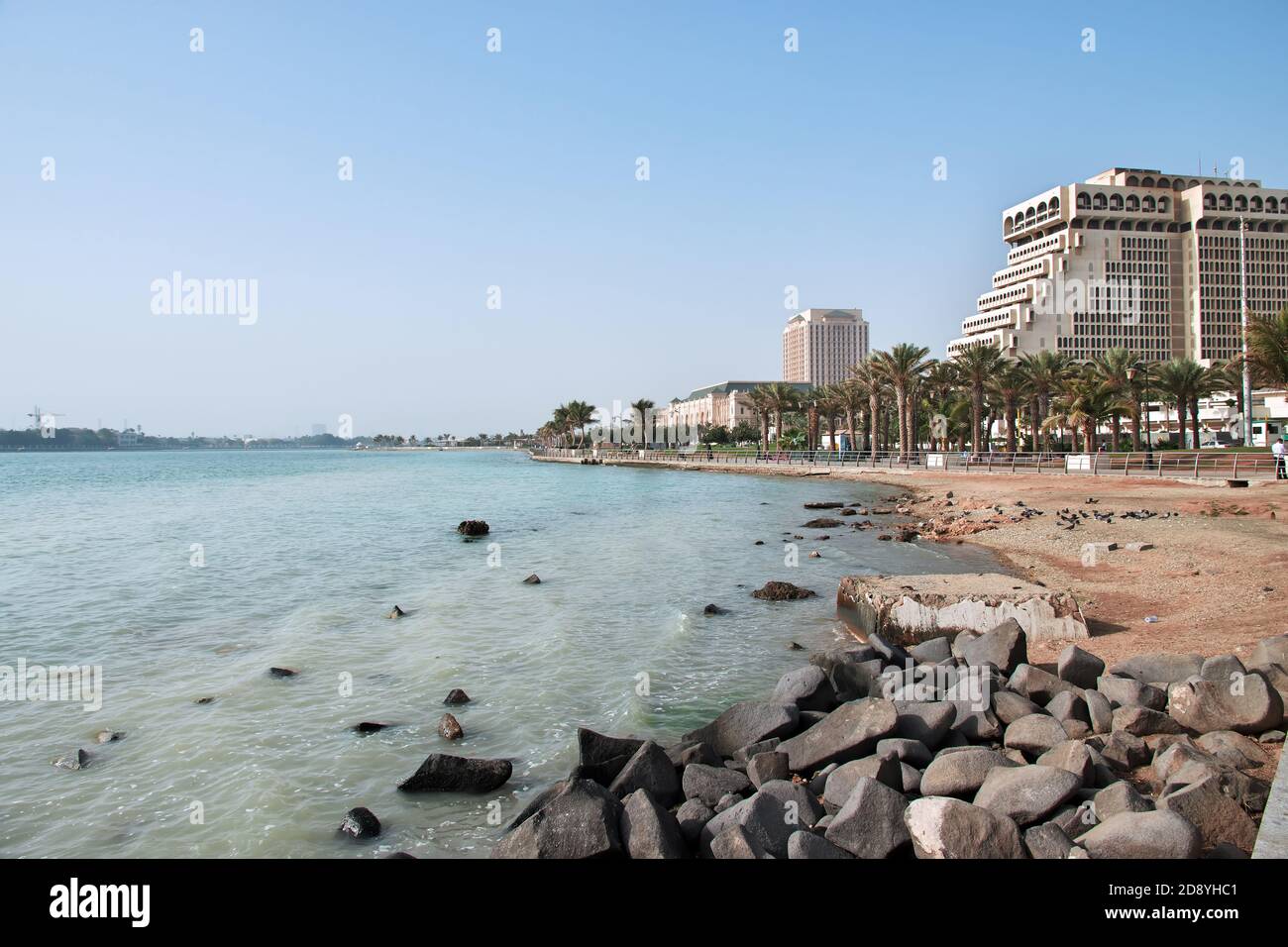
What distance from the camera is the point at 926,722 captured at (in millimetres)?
7465

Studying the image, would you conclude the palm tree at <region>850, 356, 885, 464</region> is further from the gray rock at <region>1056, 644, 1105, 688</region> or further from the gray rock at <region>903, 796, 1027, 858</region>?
the gray rock at <region>903, 796, 1027, 858</region>

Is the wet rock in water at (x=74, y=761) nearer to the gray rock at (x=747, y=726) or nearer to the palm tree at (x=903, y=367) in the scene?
the gray rock at (x=747, y=726)

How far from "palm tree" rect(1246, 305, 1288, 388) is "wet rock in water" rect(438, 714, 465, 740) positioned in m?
38.2

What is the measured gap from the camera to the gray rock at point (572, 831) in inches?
219

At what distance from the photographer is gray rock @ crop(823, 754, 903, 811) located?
6496mm

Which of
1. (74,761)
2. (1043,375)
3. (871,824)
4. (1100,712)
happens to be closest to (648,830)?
(871,824)

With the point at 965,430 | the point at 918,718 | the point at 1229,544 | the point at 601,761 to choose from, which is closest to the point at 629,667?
the point at 601,761

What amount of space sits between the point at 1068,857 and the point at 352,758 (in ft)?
22.4

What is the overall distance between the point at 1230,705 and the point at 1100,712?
103 cm

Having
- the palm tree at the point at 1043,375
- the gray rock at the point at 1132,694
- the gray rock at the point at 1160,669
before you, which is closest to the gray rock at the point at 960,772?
the gray rock at the point at 1132,694

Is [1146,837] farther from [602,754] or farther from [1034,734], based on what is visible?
[602,754]

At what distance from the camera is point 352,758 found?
8.57m

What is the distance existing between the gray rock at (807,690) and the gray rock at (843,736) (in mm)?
1056
